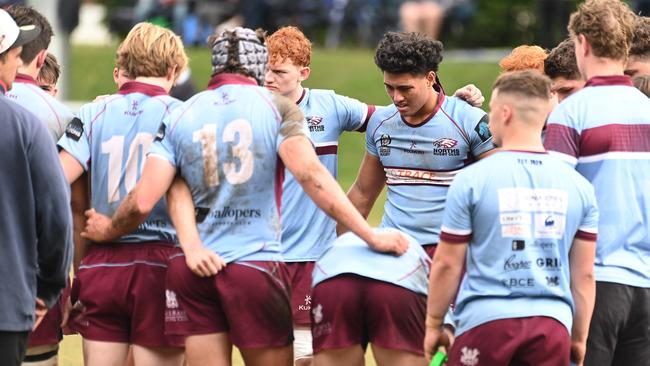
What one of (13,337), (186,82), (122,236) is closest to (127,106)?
(122,236)

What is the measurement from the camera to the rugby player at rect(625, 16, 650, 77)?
694 centimetres

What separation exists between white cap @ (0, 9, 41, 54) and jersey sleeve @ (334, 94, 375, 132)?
2.52 meters

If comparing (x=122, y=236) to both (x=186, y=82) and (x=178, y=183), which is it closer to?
(x=178, y=183)

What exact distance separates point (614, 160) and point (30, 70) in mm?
2774

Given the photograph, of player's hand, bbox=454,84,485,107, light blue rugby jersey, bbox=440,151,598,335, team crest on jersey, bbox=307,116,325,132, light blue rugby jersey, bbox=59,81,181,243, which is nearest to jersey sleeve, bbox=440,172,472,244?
light blue rugby jersey, bbox=440,151,598,335

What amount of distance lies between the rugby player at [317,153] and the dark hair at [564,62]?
581mm

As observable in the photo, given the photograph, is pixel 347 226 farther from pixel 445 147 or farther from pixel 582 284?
pixel 445 147

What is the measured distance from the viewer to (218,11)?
81.7ft

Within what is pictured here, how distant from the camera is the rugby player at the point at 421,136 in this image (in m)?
7.02

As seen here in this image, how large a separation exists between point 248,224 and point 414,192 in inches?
Result: 65.5

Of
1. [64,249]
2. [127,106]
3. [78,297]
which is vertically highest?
[127,106]

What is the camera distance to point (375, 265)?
5.69 m

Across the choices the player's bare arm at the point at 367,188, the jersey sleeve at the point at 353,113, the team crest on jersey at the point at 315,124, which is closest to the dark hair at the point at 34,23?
the team crest on jersey at the point at 315,124

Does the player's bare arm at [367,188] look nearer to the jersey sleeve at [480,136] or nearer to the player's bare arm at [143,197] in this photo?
the jersey sleeve at [480,136]
